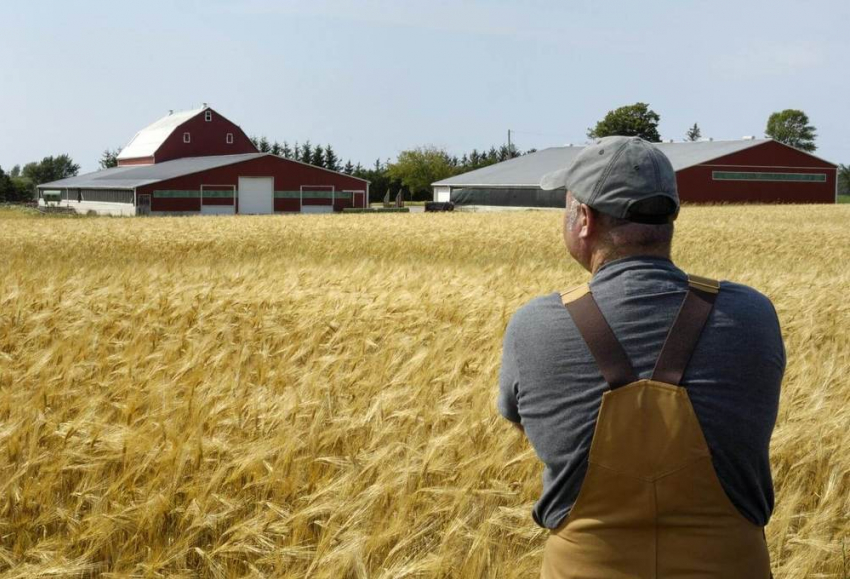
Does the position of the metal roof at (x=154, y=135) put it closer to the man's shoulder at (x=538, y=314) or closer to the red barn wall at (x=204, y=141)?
the red barn wall at (x=204, y=141)

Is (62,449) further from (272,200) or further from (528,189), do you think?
(528,189)

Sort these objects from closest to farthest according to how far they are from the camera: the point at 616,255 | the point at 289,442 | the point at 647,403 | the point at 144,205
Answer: the point at 647,403 < the point at 616,255 < the point at 289,442 < the point at 144,205

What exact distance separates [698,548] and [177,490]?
2.15 m

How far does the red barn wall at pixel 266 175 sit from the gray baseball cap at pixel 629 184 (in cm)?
5770

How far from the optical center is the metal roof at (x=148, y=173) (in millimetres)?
60688

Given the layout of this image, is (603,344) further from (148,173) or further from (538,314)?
(148,173)

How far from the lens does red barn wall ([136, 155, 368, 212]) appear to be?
5844cm

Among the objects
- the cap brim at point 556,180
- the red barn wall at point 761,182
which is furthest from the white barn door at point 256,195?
the cap brim at point 556,180

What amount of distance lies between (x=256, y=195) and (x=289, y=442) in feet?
194

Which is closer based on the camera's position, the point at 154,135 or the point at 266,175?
the point at 266,175

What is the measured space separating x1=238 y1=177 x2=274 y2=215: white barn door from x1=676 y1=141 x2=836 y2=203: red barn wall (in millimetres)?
26157

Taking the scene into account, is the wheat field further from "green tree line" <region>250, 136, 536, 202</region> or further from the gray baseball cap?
"green tree line" <region>250, 136, 536, 202</region>

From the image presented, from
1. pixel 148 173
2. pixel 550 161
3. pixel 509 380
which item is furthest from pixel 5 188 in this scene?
pixel 509 380

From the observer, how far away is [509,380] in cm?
262
